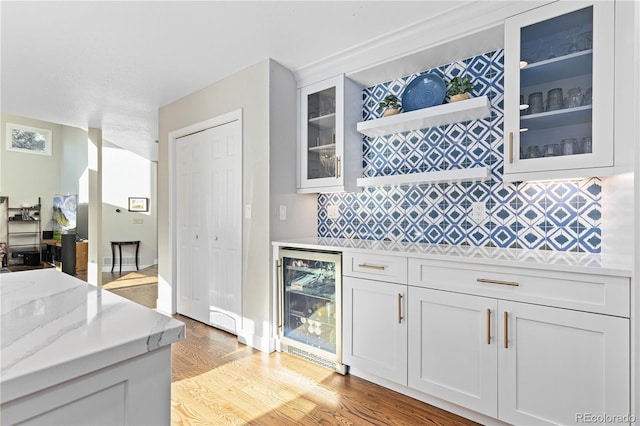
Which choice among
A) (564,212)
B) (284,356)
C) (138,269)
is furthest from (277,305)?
(138,269)

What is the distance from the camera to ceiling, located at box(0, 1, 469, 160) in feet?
6.95

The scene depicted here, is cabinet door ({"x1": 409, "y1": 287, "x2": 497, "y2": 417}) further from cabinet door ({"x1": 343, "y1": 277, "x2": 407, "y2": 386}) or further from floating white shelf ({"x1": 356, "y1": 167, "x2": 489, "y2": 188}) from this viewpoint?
floating white shelf ({"x1": 356, "y1": 167, "x2": 489, "y2": 188})

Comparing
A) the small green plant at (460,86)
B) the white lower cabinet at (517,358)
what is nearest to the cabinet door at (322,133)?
the small green plant at (460,86)

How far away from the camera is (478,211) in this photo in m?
2.32

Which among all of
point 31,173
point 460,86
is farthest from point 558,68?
point 31,173

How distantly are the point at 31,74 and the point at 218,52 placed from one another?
2.01 metres

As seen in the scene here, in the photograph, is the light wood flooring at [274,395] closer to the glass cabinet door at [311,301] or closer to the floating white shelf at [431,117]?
the glass cabinet door at [311,301]

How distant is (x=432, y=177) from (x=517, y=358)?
4.03ft

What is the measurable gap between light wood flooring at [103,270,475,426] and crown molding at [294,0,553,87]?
2.36m

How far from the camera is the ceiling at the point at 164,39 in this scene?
6.95ft

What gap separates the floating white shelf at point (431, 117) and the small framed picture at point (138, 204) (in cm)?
678

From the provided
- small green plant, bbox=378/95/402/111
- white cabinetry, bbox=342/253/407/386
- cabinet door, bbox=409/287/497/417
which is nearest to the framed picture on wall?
small green plant, bbox=378/95/402/111

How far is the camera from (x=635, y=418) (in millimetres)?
1364

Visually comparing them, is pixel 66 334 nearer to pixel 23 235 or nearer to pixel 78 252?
pixel 78 252
